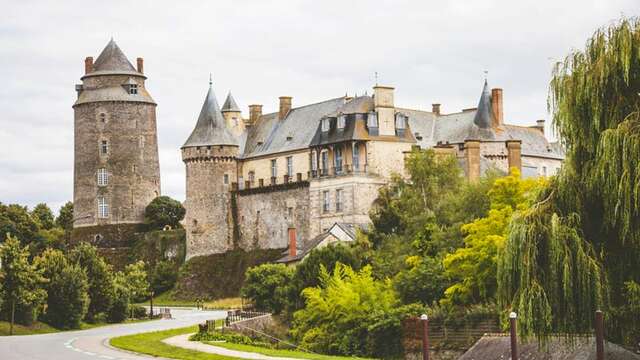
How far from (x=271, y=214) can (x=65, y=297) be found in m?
32.1

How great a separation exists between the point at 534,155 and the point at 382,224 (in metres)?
24.3

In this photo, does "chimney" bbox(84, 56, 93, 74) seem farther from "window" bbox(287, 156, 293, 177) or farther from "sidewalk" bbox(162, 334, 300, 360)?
"sidewalk" bbox(162, 334, 300, 360)

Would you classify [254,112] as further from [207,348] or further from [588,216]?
[588,216]

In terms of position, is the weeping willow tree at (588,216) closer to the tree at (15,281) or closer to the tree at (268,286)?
the tree at (15,281)

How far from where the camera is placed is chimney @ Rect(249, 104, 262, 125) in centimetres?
10094

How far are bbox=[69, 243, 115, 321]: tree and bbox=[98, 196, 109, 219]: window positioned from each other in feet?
126

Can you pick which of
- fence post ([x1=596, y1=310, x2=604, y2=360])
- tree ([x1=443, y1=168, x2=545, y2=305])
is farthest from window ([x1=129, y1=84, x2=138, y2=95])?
fence post ([x1=596, y1=310, x2=604, y2=360])

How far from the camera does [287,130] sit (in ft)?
313

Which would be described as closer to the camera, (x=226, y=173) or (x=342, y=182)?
(x=342, y=182)

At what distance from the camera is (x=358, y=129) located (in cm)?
8519

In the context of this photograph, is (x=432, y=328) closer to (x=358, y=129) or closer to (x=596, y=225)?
(x=596, y=225)

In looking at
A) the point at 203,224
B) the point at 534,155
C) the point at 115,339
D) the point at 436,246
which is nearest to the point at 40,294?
the point at 115,339

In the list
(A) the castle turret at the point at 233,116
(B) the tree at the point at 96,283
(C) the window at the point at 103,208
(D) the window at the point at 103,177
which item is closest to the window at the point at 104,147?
(D) the window at the point at 103,177

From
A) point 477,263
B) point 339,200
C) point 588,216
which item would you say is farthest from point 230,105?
point 588,216
